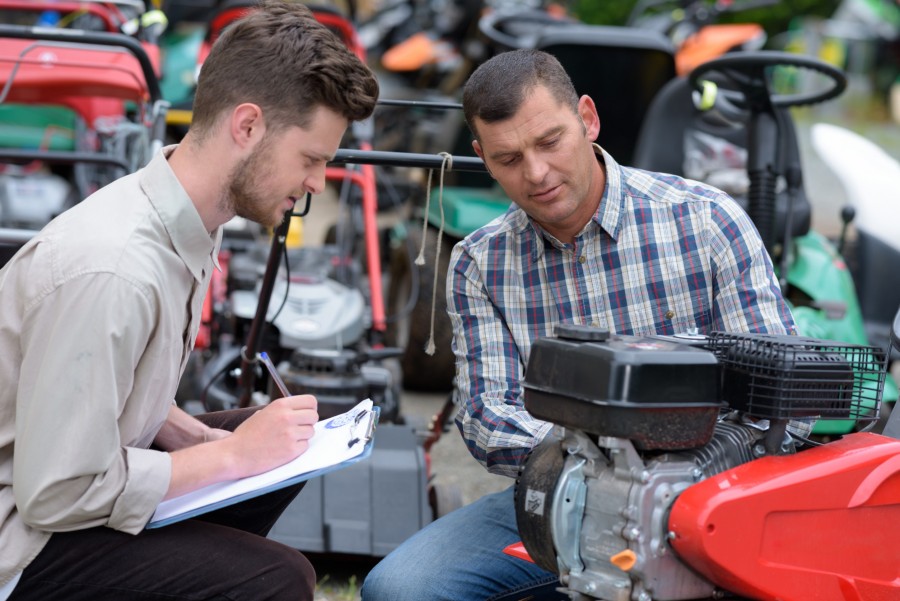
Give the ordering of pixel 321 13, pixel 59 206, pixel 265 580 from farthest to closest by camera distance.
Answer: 1. pixel 59 206
2. pixel 321 13
3. pixel 265 580

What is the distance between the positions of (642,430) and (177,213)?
748mm

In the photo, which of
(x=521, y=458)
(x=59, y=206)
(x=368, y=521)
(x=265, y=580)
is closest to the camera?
(x=265, y=580)

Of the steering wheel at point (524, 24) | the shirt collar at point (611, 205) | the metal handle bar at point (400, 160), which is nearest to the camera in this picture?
the shirt collar at point (611, 205)

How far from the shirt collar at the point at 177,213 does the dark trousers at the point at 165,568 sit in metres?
0.40

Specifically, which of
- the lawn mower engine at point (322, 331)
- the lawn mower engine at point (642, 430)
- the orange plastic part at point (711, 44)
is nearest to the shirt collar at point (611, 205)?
the lawn mower engine at point (642, 430)

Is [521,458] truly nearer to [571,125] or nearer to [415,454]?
[571,125]

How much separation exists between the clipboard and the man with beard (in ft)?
0.07

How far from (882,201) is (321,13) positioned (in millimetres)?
2218

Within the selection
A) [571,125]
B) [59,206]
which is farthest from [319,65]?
[59,206]

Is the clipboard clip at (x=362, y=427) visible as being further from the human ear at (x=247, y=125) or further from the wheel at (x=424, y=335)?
the wheel at (x=424, y=335)

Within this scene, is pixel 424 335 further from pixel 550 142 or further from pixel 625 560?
pixel 625 560

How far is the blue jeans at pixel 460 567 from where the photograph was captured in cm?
219

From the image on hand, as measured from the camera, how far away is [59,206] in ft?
18.0

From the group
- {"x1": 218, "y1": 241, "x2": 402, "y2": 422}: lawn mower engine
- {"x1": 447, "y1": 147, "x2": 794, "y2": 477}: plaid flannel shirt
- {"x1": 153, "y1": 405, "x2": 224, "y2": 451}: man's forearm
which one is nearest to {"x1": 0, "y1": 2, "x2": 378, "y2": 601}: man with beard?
{"x1": 153, "y1": 405, "x2": 224, "y2": 451}: man's forearm
